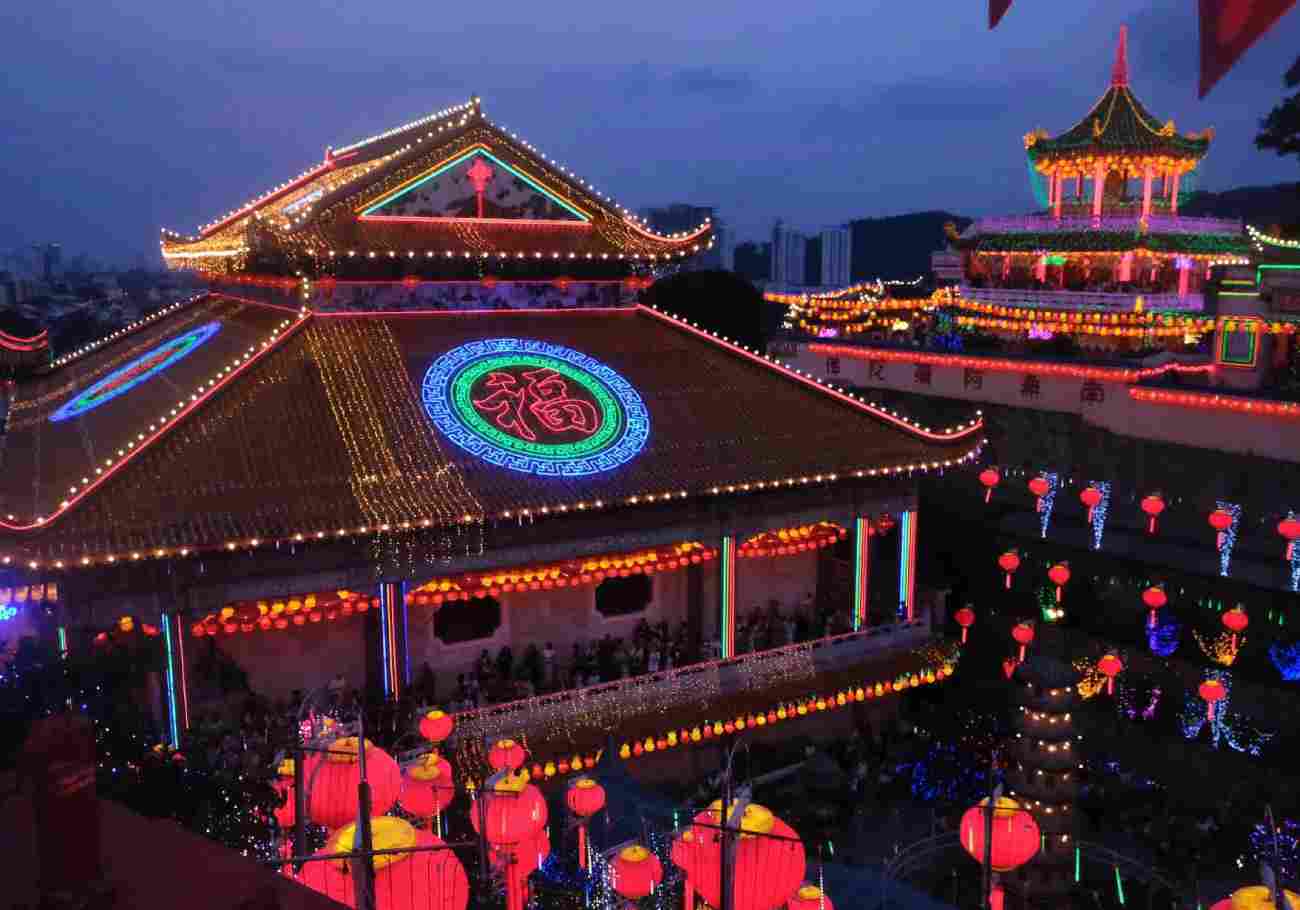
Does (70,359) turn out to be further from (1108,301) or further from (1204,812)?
(1108,301)

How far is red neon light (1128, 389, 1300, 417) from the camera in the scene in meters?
21.0

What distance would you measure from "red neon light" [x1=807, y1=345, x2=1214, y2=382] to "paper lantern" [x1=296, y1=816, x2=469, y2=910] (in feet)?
69.5

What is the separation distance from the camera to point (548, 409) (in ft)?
52.0

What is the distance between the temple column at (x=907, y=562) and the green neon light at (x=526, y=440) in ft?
17.7

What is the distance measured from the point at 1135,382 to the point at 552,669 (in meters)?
15.6

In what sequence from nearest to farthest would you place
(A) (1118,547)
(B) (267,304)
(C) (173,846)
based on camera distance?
(C) (173,846), (B) (267,304), (A) (1118,547)

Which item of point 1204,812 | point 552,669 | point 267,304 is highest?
point 267,304

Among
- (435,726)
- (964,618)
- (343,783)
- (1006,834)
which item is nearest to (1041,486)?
(964,618)

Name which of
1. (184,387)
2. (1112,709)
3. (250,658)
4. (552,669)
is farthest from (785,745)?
(184,387)

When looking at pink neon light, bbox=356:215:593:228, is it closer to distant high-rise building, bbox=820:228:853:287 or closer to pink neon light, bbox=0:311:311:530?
pink neon light, bbox=0:311:311:530

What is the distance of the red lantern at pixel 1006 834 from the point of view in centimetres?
1097

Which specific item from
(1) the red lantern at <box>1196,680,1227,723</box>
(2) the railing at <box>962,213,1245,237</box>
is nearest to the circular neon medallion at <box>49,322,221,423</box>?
(1) the red lantern at <box>1196,680,1227,723</box>

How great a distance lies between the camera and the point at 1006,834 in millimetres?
11039

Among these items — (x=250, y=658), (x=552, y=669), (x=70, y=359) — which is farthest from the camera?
(x=70, y=359)
